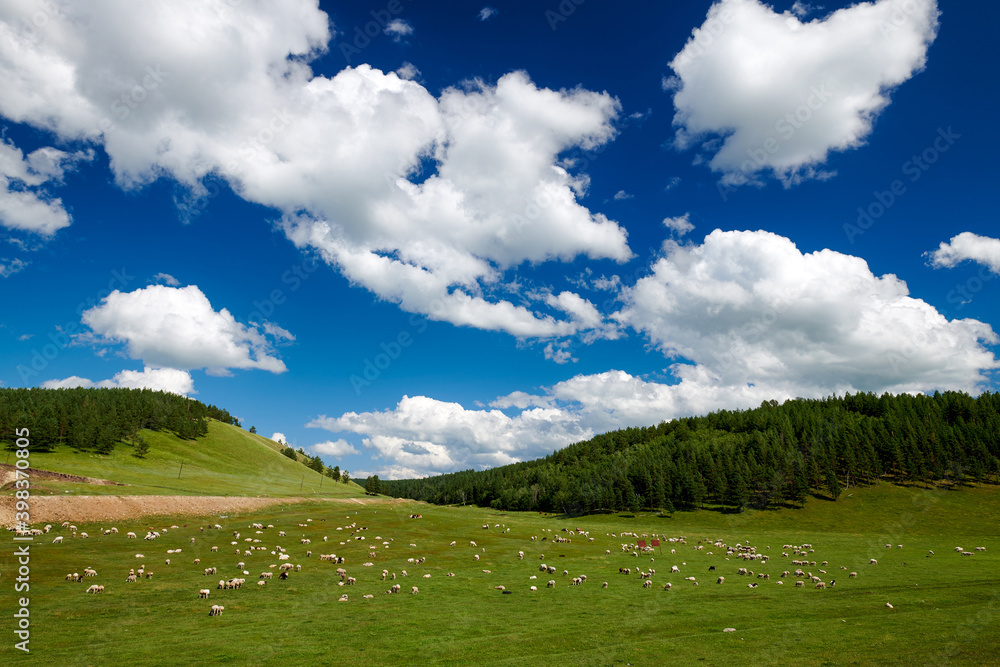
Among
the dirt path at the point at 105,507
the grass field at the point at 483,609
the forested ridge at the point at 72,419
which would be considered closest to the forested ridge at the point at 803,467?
the grass field at the point at 483,609

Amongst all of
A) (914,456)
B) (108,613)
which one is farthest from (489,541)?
(914,456)

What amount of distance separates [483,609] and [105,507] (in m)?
66.7

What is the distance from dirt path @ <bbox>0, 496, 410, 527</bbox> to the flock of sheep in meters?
4.65

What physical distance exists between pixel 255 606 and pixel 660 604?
95.6 feet

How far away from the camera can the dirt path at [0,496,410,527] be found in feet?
193

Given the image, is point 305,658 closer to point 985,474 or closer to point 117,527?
point 117,527

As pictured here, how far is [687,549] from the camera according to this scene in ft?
229

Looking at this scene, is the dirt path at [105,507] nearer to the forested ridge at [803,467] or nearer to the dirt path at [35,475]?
the dirt path at [35,475]

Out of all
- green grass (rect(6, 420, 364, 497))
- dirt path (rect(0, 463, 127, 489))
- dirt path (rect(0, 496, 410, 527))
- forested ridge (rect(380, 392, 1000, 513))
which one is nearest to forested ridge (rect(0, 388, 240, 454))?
green grass (rect(6, 420, 364, 497))

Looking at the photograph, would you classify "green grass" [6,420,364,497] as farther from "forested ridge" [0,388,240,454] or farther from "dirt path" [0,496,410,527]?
"dirt path" [0,496,410,527]

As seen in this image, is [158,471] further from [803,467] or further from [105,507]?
[803,467]

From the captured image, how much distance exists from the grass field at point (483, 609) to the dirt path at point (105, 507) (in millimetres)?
5998

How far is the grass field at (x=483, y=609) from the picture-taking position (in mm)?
22641

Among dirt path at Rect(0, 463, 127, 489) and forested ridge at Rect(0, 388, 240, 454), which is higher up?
forested ridge at Rect(0, 388, 240, 454)
